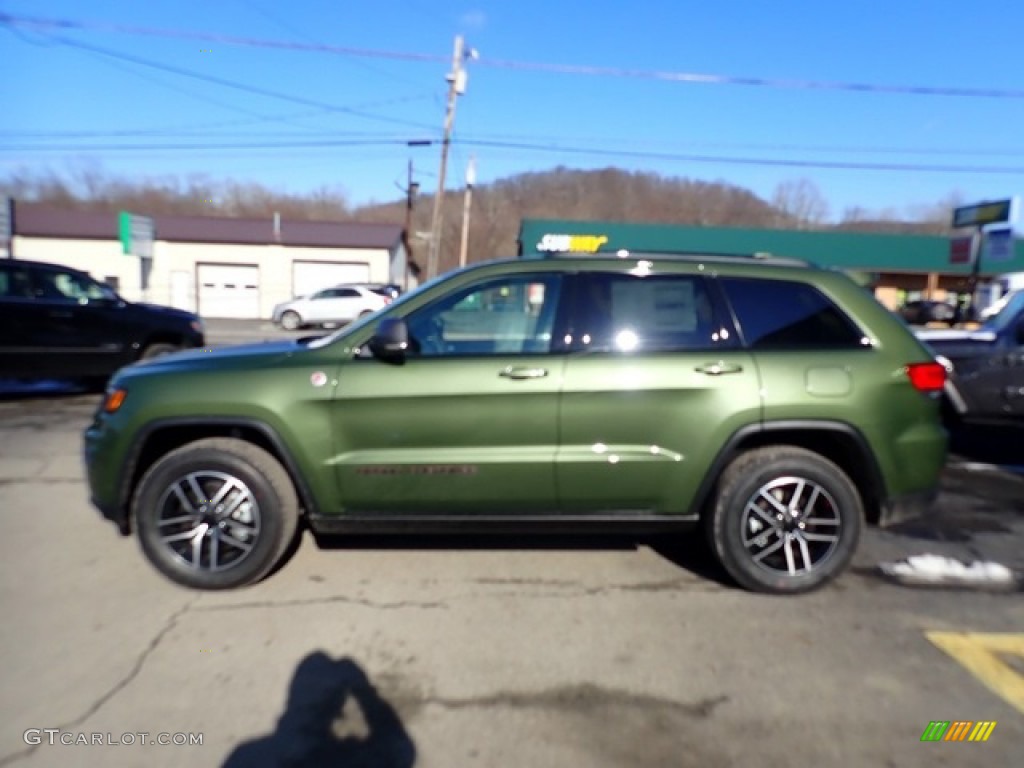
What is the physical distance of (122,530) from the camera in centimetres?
436

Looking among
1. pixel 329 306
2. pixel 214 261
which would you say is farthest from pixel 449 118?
pixel 214 261

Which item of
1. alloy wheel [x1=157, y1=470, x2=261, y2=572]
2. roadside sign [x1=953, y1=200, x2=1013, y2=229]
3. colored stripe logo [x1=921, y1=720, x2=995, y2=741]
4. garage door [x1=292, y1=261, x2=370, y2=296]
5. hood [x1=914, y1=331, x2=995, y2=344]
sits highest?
roadside sign [x1=953, y1=200, x2=1013, y2=229]

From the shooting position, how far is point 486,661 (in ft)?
11.7

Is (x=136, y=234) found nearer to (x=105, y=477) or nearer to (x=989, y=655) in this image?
(x=105, y=477)

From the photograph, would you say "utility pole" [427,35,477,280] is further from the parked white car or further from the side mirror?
the side mirror

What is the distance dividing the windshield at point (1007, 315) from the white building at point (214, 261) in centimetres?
3387

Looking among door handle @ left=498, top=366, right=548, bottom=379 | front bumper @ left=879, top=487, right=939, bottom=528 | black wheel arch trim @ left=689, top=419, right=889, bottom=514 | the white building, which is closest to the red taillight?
black wheel arch trim @ left=689, top=419, right=889, bottom=514

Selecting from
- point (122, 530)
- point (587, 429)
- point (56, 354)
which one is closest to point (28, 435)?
point (56, 354)

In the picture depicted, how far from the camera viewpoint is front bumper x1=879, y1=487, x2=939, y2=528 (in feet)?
14.1

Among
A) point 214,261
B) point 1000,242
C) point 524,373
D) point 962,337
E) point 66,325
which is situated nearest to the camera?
point 524,373

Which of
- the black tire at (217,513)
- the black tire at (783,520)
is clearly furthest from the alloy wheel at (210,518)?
the black tire at (783,520)

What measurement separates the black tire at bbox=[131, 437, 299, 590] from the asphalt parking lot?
6.6 inches

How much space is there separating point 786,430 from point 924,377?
842mm

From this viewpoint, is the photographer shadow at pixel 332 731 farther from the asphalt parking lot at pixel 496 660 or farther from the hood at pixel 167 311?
the hood at pixel 167 311
